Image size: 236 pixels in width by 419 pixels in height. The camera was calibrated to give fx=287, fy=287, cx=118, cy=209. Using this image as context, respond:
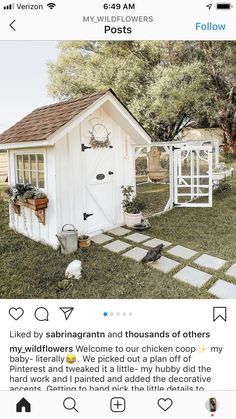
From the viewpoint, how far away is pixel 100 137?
186 inches

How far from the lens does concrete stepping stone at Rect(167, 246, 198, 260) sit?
3.79 meters

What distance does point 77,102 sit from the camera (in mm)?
4543

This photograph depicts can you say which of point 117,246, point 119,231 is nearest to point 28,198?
point 117,246

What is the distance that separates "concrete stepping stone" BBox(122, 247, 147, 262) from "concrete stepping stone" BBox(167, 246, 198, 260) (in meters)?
0.38

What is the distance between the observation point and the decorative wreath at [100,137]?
15.1ft

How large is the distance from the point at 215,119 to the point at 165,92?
2.81 m

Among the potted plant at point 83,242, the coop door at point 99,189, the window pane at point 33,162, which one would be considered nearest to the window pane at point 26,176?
the window pane at point 33,162
